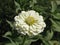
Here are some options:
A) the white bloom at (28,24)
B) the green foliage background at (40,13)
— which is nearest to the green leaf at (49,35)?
the green foliage background at (40,13)

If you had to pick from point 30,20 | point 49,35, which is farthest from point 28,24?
point 49,35

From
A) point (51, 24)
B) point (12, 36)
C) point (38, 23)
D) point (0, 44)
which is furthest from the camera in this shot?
point (51, 24)

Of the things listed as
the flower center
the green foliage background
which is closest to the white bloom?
the flower center

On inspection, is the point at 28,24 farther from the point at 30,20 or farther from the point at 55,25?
the point at 55,25

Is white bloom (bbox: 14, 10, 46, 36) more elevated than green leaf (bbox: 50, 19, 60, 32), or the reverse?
white bloom (bbox: 14, 10, 46, 36)

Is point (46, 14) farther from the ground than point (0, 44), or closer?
farther from the ground

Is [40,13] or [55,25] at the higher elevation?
[40,13]

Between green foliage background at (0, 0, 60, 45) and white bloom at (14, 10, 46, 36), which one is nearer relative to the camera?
white bloom at (14, 10, 46, 36)

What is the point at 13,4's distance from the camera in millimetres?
2062

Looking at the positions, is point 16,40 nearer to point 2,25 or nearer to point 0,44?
point 0,44

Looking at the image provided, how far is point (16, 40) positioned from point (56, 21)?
471 millimetres

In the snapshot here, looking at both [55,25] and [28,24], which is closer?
[28,24]

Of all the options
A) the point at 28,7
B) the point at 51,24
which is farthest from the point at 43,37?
the point at 28,7

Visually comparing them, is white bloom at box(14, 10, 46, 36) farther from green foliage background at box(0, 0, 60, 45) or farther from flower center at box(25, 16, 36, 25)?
green foliage background at box(0, 0, 60, 45)
